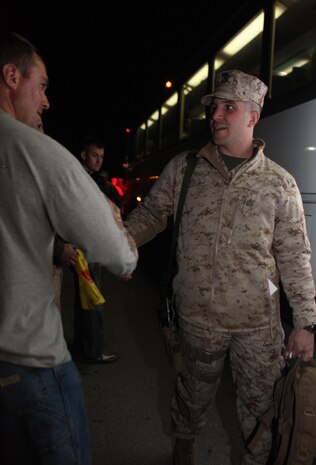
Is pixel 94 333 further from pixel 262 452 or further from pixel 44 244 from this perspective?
pixel 44 244

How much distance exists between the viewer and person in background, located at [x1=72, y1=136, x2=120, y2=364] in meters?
3.34

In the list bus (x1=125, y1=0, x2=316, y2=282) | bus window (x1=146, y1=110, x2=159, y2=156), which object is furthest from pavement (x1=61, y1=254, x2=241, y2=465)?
bus window (x1=146, y1=110, x2=159, y2=156)

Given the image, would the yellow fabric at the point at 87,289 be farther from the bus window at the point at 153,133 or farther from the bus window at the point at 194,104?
the bus window at the point at 153,133

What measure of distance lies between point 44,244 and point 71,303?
4360mm

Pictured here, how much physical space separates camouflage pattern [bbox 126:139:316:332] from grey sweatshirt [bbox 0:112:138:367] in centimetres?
92

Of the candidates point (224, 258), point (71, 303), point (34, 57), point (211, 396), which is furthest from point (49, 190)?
point (71, 303)

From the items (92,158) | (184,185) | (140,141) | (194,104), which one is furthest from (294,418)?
(140,141)

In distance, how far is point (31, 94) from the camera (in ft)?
3.85

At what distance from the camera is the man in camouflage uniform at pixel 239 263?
75.9 inches

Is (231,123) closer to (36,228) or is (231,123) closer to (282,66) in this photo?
(36,228)

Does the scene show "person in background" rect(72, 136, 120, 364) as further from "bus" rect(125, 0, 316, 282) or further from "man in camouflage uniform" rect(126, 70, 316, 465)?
"bus" rect(125, 0, 316, 282)

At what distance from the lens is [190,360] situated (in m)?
2.08

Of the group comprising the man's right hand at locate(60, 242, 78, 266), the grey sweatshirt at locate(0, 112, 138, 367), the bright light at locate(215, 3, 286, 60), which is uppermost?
the bright light at locate(215, 3, 286, 60)

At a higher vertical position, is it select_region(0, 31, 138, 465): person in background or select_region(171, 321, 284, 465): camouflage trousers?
select_region(0, 31, 138, 465): person in background
